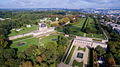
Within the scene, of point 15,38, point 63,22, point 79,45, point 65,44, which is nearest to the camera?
point 65,44

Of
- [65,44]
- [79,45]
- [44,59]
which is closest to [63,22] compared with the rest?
[79,45]

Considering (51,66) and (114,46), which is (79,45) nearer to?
(114,46)

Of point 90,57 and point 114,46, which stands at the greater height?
point 114,46

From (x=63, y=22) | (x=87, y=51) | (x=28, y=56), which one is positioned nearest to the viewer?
(x=28, y=56)

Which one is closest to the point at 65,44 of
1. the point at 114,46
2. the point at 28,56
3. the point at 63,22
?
the point at 28,56

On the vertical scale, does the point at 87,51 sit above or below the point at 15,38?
below

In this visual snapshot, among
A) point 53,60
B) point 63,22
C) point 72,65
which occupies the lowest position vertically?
point 72,65

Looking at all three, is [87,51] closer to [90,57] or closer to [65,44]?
[90,57]

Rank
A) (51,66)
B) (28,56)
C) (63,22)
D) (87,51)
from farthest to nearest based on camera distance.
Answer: (63,22), (87,51), (28,56), (51,66)

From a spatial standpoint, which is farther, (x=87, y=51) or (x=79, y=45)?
(x=79, y=45)
